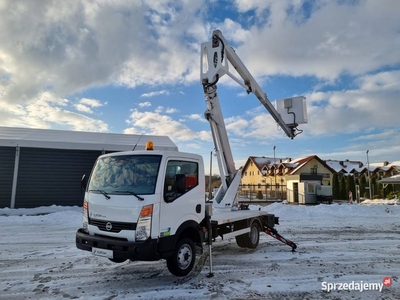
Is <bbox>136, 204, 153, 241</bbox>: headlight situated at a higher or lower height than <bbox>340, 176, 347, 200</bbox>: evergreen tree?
lower

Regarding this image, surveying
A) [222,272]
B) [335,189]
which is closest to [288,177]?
[335,189]

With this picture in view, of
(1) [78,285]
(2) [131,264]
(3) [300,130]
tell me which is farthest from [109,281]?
(3) [300,130]

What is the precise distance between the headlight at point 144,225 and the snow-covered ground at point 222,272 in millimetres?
932

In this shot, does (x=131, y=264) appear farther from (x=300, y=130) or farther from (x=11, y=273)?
(x=300, y=130)

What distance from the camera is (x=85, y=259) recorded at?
680 cm

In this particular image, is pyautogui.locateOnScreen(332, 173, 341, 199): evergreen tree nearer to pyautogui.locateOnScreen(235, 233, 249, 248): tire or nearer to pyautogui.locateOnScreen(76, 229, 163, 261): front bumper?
pyautogui.locateOnScreen(235, 233, 249, 248): tire

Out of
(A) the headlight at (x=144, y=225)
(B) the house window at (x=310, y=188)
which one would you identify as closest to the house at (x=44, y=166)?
(A) the headlight at (x=144, y=225)

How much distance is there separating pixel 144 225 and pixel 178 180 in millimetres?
998

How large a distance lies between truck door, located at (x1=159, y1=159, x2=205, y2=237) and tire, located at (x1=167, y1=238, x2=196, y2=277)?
0.40 meters

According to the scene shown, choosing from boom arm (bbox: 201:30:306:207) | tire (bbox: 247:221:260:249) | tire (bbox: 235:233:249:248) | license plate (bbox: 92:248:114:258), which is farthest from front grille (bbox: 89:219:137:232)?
tire (bbox: 247:221:260:249)

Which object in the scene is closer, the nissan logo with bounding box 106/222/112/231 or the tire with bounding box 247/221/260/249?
the nissan logo with bounding box 106/222/112/231

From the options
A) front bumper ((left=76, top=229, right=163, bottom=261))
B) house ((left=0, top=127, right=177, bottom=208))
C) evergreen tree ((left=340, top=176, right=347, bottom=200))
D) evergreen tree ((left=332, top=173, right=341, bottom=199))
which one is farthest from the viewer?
evergreen tree ((left=332, top=173, right=341, bottom=199))

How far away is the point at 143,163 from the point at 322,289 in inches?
154

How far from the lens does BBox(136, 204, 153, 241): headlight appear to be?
4777 mm
